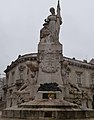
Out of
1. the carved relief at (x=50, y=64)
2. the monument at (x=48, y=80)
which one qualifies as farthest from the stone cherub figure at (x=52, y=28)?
the carved relief at (x=50, y=64)

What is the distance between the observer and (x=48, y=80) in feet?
38.6

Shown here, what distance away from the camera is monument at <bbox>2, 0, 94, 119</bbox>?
958 centimetres

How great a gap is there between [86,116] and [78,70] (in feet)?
102

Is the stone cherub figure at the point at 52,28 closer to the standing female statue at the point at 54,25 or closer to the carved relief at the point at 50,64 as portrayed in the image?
the standing female statue at the point at 54,25

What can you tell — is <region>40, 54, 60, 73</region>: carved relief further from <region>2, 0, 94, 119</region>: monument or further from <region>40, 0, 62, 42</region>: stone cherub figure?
<region>40, 0, 62, 42</region>: stone cherub figure

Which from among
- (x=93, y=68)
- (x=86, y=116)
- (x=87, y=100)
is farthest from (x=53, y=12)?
(x=93, y=68)

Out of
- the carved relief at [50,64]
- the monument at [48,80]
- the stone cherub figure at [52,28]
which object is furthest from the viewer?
the stone cherub figure at [52,28]

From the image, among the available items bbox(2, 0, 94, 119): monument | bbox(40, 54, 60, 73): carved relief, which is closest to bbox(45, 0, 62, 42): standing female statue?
bbox(2, 0, 94, 119): monument

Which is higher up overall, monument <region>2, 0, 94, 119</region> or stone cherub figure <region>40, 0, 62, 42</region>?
stone cherub figure <region>40, 0, 62, 42</region>

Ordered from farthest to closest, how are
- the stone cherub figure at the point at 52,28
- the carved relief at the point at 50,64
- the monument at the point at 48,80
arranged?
1. the stone cherub figure at the point at 52,28
2. the carved relief at the point at 50,64
3. the monument at the point at 48,80

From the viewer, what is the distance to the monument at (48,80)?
31.4ft

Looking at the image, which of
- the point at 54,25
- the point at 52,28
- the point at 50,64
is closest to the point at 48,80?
the point at 50,64

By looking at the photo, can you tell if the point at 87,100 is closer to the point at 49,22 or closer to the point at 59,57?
the point at 59,57

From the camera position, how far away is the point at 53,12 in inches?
528
